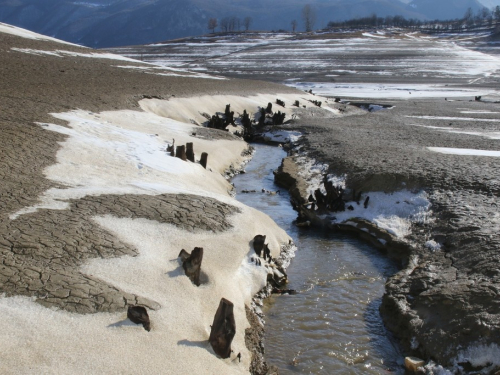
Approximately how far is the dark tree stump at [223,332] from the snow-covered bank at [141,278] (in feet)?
0.38

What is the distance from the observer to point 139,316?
5117 mm

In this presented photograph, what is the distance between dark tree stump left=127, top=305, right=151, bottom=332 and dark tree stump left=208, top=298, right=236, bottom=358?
2.31 ft

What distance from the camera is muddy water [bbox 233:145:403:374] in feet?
20.5

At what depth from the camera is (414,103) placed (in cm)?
2922

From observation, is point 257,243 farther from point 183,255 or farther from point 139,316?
point 139,316

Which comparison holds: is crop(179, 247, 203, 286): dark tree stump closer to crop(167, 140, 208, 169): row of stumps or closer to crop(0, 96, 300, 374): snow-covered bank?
crop(0, 96, 300, 374): snow-covered bank

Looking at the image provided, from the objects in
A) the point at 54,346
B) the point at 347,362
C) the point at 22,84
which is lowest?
the point at 347,362

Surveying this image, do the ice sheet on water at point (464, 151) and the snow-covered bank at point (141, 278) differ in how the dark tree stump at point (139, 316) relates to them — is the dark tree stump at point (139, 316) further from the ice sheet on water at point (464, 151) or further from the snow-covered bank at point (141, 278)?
the ice sheet on water at point (464, 151)

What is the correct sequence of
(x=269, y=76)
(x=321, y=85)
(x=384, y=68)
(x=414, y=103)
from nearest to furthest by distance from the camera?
(x=414, y=103)
(x=321, y=85)
(x=269, y=76)
(x=384, y=68)

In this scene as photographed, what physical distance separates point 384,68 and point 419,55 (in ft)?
51.6

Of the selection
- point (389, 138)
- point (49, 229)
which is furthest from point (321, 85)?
point (49, 229)

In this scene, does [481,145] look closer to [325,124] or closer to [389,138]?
[389,138]

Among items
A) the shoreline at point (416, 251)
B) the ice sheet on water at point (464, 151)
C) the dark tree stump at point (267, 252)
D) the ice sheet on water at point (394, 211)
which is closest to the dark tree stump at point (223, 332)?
the shoreline at point (416, 251)

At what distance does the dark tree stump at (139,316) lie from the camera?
5.11 metres
